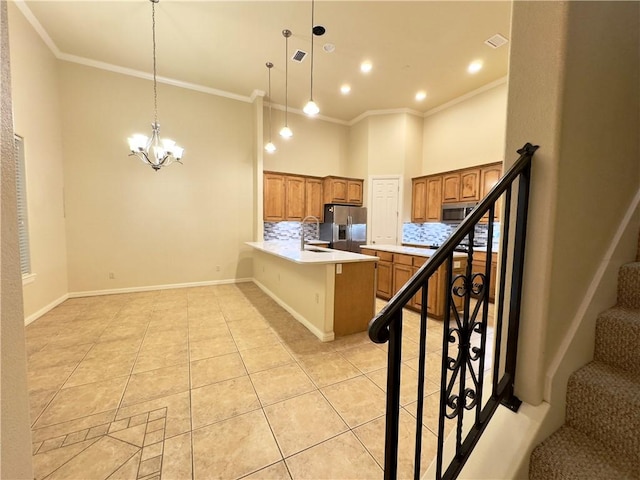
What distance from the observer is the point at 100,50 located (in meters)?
4.07

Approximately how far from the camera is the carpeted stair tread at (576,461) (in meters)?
0.82

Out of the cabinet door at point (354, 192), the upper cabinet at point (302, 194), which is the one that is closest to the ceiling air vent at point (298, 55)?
the upper cabinet at point (302, 194)

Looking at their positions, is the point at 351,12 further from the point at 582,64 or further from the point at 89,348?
the point at 89,348

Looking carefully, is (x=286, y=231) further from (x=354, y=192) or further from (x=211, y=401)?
(x=211, y=401)

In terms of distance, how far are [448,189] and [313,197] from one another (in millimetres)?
2987

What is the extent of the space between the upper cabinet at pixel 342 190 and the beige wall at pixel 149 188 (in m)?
1.83

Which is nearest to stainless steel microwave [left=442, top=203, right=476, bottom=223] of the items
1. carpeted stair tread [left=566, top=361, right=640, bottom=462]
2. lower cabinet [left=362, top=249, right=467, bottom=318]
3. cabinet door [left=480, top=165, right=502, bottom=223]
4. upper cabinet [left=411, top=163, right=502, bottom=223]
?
upper cabinet [left=411, top=163, right=502, bottom=223]

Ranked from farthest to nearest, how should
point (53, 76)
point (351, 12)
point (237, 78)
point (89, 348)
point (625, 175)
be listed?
point (237, 78), point (53, 76), point (351, 12), point (89, 348), point (625, 175)

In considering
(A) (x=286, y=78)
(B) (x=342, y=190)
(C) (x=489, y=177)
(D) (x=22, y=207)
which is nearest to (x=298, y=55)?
(A) (x=286, y=78)

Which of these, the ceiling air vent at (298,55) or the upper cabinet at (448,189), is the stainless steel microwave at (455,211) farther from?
the ceiling air vent at (298,55)

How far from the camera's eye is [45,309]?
363 cm

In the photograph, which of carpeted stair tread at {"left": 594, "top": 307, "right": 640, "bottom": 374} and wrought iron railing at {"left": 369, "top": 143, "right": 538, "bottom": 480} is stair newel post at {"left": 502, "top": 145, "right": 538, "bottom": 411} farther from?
carpeted stair tread at {"left": 594, "top": 307, "right": 640, "bottom": 374}

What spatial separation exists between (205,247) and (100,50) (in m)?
3.63

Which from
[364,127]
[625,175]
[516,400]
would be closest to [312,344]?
[516,400]
